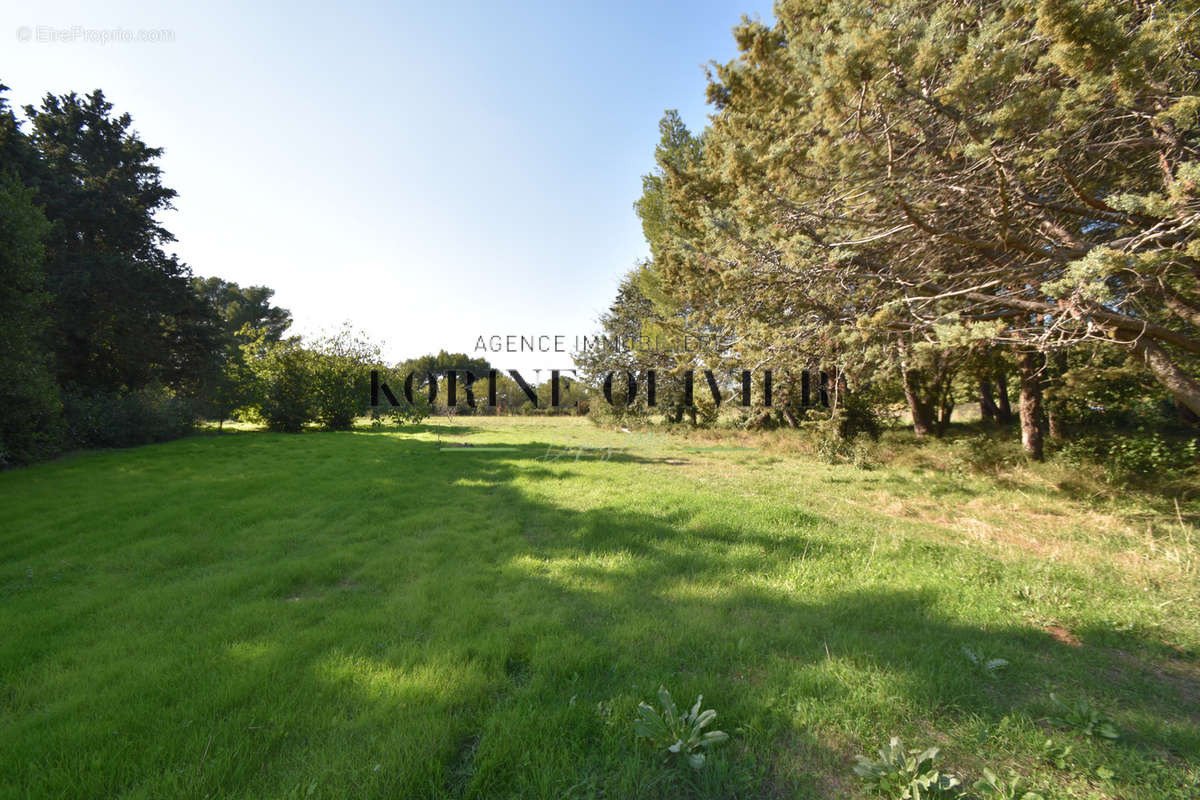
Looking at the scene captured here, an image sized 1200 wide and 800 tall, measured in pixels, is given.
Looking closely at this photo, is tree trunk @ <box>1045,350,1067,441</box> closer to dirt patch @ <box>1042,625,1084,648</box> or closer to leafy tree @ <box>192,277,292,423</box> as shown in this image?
dirt patch @ <box>1042,625,1084,648</box>

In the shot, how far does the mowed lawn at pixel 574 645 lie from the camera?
2.13 m

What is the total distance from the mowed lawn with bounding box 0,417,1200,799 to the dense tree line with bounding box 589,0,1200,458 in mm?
3298

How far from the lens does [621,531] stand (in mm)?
5914

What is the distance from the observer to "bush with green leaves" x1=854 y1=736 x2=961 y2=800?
1854mm

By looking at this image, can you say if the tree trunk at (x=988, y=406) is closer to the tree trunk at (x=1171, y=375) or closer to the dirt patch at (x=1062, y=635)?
the tree trunk at (x=1171, y=375)

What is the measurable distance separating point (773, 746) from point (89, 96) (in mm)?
34310

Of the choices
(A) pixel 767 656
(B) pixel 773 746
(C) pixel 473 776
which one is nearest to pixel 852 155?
(A) pixel 767 656

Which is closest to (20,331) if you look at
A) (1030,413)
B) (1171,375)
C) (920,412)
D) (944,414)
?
(1171,375)

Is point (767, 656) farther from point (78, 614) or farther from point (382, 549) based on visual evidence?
point (78, 614)

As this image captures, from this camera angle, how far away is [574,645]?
323cm

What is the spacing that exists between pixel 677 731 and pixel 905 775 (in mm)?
1081

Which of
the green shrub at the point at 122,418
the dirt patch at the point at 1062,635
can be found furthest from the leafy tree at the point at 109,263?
the dirt patch at the point at 1062,635

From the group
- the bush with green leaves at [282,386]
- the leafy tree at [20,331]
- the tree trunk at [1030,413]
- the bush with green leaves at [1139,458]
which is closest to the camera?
the bush with green leaves at [1139,458]

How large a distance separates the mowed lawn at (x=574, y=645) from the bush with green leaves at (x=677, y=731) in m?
0.09
